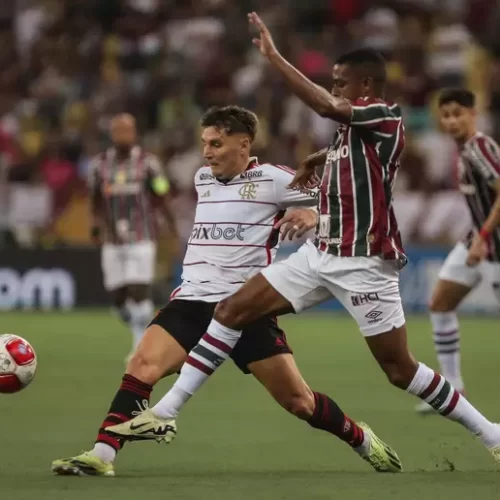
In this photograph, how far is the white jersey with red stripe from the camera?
693 centimetres

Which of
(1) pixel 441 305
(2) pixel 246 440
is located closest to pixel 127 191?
(1) pixel 441 305

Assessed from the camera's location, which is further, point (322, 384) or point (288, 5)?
point (288, 5)

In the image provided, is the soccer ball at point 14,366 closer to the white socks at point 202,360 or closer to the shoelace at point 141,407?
the shoelace at point 141,407

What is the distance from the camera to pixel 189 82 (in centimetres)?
2080

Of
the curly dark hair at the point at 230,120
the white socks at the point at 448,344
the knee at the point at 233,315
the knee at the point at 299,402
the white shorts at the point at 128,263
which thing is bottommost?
the white socks at the point at 448,344

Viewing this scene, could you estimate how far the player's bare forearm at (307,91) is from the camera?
5965 mm

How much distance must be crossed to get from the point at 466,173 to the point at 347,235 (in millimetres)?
3660

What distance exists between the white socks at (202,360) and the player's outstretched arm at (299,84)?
45.1 inches

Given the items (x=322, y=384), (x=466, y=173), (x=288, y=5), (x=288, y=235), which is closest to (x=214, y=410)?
(x=322, y=384)

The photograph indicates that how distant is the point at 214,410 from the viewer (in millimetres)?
9633

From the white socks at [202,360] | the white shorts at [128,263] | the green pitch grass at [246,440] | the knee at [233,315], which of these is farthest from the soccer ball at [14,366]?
the white shorts at [128,263]

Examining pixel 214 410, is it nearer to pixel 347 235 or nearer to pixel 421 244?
pixel 347 235

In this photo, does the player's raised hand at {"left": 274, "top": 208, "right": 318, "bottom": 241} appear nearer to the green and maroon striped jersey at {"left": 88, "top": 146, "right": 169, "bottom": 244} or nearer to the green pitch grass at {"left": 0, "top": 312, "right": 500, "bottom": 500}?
the green pitch grass at {"left": 0, "top": 312, "right": 500, "bottom": 500}

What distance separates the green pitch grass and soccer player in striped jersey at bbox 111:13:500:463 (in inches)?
17.9
